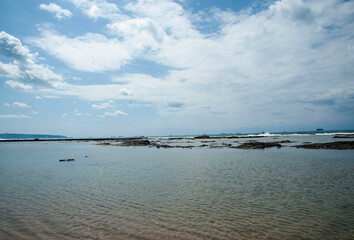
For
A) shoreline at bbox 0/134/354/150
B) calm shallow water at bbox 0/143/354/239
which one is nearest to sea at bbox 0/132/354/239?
calm shallow water at bbox 0/143/354/239

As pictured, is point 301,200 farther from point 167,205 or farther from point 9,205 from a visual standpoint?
point 9,205

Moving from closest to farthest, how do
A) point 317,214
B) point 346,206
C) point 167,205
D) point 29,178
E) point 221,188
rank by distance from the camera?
1. point 317,214
2. point 346,206
3. point 167,205
4. point 221,188
5. point 29,178

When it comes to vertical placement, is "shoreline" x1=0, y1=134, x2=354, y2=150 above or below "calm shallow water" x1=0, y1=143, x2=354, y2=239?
above

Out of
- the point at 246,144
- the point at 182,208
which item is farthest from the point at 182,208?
the point at 246,144

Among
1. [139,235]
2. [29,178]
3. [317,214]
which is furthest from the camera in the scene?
[29,178]

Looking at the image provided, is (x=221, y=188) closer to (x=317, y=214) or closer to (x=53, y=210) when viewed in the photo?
(x=317, y=214)

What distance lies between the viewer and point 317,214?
31.4 ft

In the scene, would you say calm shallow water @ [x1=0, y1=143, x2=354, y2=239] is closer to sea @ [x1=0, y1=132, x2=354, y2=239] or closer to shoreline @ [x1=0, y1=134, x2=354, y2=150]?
sea @ [x1=0, y1=132, x2=354, y2=239]

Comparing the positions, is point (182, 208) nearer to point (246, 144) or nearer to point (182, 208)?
point (182, 208)

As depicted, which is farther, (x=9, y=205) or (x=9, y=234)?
(x=9, y=205)

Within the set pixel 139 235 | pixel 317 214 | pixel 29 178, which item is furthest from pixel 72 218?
pixel 29 178

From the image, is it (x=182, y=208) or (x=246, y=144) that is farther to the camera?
(x=246, y=144)

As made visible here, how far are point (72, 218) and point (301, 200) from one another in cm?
1198

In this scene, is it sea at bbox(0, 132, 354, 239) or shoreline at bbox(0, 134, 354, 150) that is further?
shoreline at bbox(0, 134, 354, 150)
